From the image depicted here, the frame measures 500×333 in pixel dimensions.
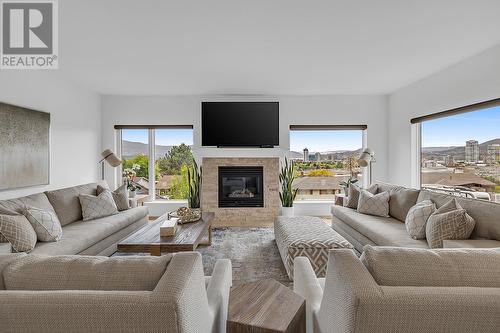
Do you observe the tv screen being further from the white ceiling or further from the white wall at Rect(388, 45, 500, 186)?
the white wall at Rect(388, 45, 500, 186)

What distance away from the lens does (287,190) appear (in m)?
5.32

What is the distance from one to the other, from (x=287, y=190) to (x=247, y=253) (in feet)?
6.53

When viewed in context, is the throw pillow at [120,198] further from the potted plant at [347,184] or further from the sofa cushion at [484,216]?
the sofa cushion at [484,216]

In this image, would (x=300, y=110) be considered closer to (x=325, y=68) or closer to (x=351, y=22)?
(x=325, y=68)

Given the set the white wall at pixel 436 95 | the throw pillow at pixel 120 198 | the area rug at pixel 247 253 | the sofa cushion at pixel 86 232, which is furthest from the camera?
the throw pillow at pixel 120 198

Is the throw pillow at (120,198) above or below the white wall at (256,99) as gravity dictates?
below

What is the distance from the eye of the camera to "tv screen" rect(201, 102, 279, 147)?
5410 mm

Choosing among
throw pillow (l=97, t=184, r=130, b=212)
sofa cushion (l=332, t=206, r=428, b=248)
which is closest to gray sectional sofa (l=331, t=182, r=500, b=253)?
sofa cushion (l=332, t=206, r=428, b=248)

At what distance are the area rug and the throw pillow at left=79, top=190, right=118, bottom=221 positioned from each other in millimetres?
1377

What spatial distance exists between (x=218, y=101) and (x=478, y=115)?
417cm

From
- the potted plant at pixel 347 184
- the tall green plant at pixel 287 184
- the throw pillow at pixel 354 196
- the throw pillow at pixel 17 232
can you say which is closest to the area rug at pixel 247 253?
the tall green plant at pixel 287 184

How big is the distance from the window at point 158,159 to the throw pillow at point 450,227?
4324 millimetres

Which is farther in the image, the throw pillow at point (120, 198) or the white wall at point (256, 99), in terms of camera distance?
the white wall at point (256, 99)

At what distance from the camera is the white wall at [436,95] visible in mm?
3365
